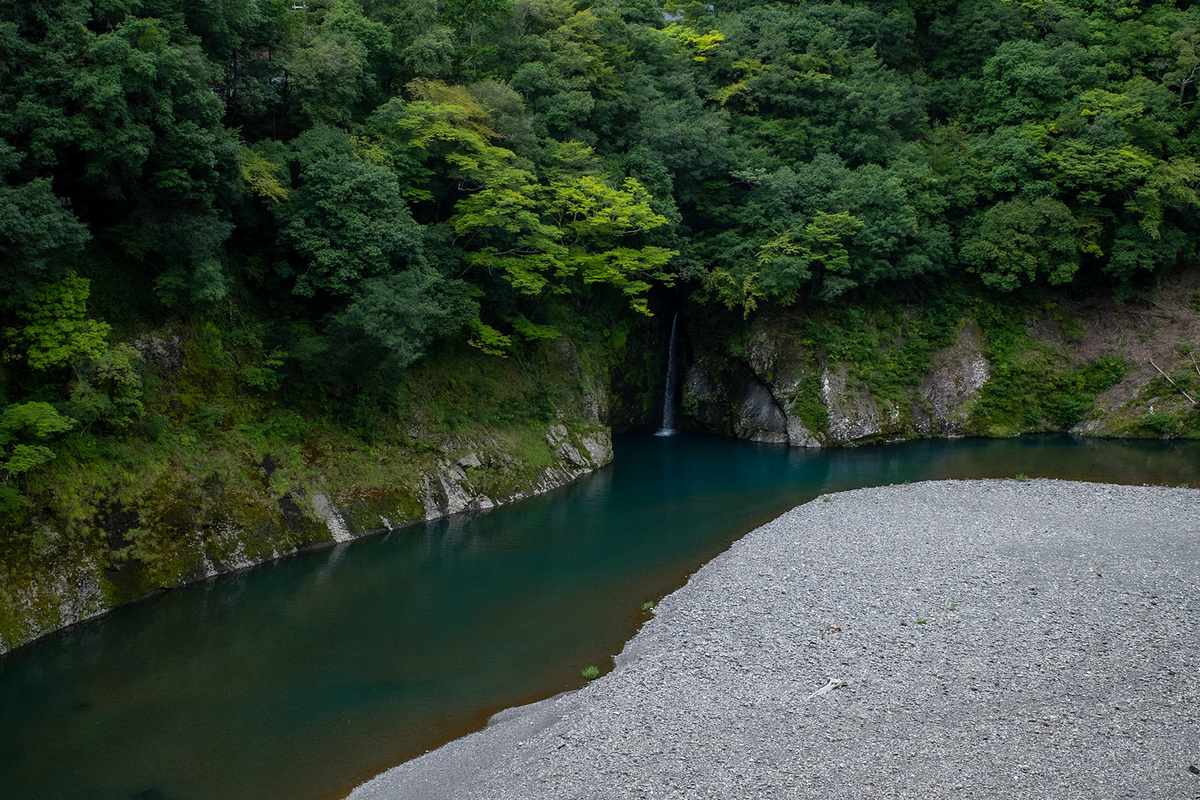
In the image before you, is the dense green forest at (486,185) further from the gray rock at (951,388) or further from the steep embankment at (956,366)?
the gray rock at (951,388)

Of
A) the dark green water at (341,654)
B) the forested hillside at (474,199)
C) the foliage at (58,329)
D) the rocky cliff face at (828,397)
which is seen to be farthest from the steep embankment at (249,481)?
the rocky cliff face at (828,397)

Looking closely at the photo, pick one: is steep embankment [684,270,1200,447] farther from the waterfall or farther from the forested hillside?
the waterfall

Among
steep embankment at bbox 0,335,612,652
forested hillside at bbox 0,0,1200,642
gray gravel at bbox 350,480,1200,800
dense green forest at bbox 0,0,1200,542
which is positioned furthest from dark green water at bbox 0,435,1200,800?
dense green forest at bbox 0,0,1200,542

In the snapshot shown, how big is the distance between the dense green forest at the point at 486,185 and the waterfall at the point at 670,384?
4.78 feet

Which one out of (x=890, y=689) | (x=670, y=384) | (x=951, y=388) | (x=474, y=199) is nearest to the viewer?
(x=890, y=689)

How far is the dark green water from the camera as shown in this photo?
431 inches

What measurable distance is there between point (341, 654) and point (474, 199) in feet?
46.8

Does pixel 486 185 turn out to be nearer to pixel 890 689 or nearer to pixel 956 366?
pixel 890 689

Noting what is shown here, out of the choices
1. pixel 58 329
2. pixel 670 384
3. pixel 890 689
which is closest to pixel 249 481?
pixel 58 329

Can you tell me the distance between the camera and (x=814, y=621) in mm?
14031

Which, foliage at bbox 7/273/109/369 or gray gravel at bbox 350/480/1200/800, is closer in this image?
gray gravel at bbox 350/480/1200/800

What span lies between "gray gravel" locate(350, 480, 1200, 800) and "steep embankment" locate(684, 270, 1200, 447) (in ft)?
51.6

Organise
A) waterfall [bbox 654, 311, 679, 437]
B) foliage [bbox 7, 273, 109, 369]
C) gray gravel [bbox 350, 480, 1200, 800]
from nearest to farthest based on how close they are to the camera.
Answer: gray gravel [bbox 350, 480, 1200, 800] → foliage [bbox 7, 273, 109, 369] → waterfall [bbox 654, 311, 679, 437]

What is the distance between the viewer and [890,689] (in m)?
11.5
